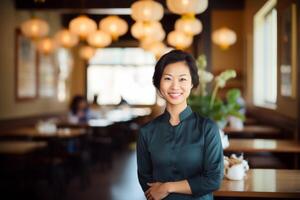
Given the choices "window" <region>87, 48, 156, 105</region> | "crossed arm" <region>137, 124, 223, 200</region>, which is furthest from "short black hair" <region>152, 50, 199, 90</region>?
"window" <region>87, 48, 156, 105</region>

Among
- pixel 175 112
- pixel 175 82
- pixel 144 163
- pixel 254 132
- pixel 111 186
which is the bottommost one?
pixel 111 186

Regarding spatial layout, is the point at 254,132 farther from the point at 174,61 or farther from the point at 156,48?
the point at 174,61

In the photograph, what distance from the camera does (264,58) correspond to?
25.1 ft

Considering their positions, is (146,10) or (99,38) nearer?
(146,10)

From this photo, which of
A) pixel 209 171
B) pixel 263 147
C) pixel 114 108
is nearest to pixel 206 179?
pixel 209 171

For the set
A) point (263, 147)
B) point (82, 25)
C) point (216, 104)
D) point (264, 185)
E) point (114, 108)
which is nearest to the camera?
point (264, 185)

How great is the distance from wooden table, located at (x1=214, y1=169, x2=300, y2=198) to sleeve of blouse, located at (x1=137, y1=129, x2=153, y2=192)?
671 mm

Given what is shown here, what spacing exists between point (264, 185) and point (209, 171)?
0.95 metres

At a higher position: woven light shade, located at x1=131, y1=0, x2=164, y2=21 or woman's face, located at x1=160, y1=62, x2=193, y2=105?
woven light shade, located at x1=131, y1=0, x2=164, y2=21

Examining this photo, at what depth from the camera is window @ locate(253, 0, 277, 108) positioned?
6973 mm

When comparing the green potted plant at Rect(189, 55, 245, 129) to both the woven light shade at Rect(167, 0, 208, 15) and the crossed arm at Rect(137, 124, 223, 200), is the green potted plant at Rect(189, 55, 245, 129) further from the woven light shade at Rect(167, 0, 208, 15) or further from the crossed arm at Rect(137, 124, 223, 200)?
the crossed arm at Rect(137, 124, 223, 200)

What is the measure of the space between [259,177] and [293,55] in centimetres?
223

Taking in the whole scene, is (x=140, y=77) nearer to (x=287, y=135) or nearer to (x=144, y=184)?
(x=287, y=135)

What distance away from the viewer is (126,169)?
767 cm
